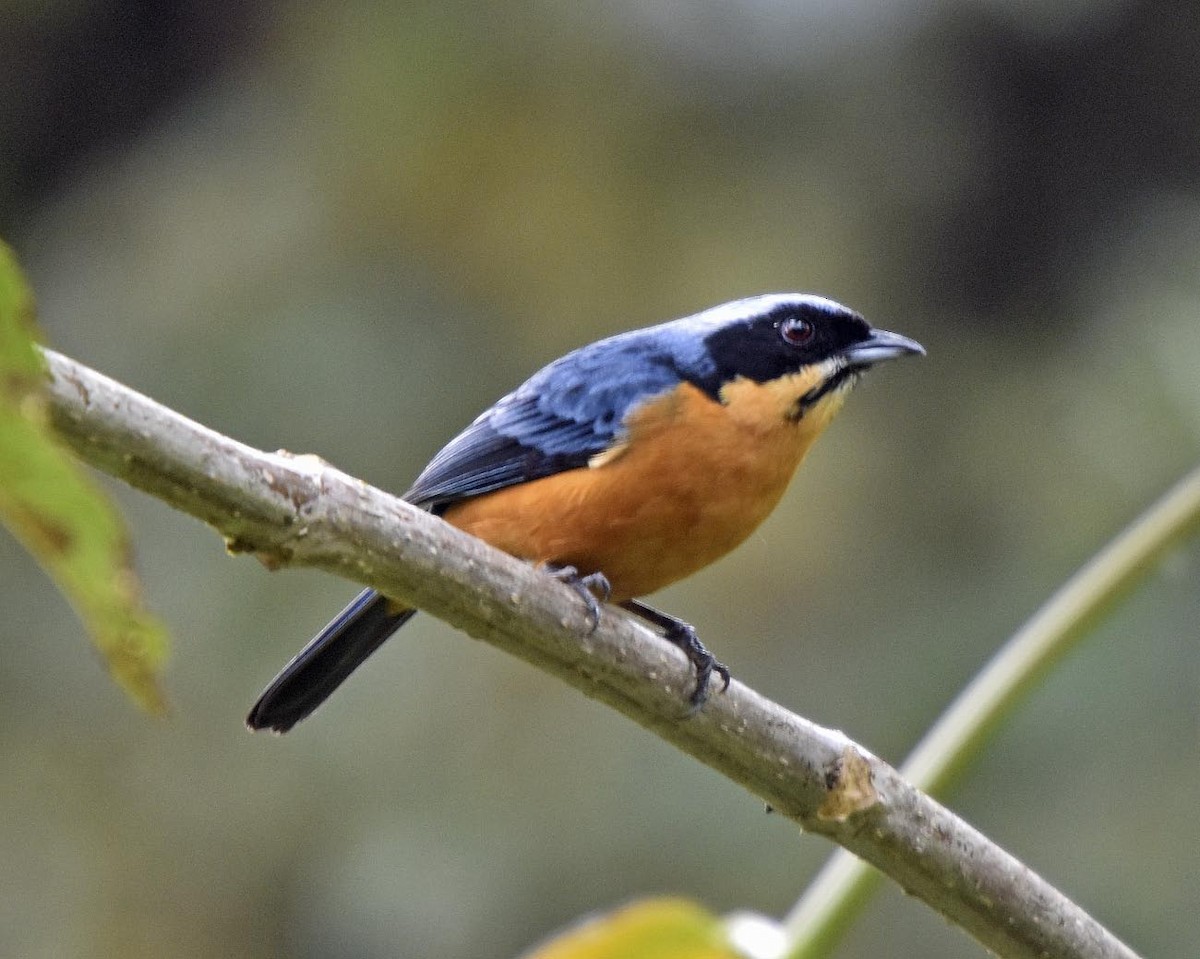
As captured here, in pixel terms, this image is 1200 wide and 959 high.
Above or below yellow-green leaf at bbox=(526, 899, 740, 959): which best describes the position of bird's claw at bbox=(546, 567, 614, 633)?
above

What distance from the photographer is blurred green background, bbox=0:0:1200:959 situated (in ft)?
21.0

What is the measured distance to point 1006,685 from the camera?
9.03ft

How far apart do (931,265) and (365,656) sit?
15.5 ft

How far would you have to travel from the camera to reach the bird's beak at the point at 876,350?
13.8 ft

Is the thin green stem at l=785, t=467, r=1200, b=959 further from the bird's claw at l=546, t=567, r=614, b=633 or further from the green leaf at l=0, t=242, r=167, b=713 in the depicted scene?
the green leaf at l=0, t=242, r=167, b=713

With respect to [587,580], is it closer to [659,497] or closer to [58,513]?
[659,497]

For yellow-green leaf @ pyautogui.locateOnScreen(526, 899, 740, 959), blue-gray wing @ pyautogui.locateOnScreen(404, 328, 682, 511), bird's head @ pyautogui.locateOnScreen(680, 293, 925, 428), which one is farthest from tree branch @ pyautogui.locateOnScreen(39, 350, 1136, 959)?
bird's head @ pyautogui.locateOnScreen(680, 293, 925, 428)

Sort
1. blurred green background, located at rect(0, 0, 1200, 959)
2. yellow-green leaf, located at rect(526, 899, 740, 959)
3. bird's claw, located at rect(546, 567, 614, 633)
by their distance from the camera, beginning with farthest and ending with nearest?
blurred green background, located at rect(0, 0, 1200, 959), bird's claw, located at rect(546, 567, 614, 633), yellow-green leaf, located at rect(526, 899, 740, 959)

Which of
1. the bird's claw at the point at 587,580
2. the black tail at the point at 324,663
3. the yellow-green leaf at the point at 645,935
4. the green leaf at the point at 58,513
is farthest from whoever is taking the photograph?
the black tail at the point at 324,663

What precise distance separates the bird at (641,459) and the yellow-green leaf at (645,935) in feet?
2.90

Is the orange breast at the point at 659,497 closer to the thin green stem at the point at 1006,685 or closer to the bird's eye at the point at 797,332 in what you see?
the bird's eye at the point at 797,332

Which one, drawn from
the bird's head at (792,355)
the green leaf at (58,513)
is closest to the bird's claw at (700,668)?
the bird's head at (792,355)

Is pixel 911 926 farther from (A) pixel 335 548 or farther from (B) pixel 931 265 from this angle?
(A) pixel 335 548

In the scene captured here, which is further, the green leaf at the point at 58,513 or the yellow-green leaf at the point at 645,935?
the yellow-green leaf at the point at 645,935
